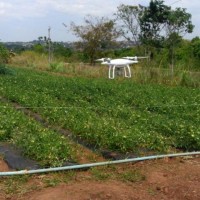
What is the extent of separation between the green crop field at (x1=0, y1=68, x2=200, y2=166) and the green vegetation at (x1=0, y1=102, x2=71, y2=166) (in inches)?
3.7

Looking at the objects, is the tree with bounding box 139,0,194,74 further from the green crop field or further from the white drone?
the green crop field

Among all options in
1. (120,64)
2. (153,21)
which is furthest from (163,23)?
(120,64)

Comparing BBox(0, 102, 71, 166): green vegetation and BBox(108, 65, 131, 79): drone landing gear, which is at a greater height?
BBox(0, 102, 71, 166): green vegetation

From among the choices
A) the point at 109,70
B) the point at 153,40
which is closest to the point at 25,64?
the point at 153,40

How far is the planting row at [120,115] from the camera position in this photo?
238 inches

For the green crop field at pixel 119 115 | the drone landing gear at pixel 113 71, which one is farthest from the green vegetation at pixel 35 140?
the drone landing gear at pixel 113 71

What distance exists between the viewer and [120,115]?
8.19 metres

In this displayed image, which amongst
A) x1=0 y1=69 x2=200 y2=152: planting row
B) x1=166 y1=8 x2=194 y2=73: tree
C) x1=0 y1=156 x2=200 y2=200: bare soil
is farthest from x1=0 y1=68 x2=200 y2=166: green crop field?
x1=166 y1=8 x2=194 y2=73: tree

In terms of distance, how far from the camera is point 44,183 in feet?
14.8

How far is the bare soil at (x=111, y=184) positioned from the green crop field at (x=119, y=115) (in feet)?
2.31

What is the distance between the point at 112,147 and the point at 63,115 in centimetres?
217

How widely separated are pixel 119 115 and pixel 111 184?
372cm

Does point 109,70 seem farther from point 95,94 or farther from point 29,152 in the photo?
point 29,152

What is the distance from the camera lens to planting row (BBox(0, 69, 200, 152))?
604cm
